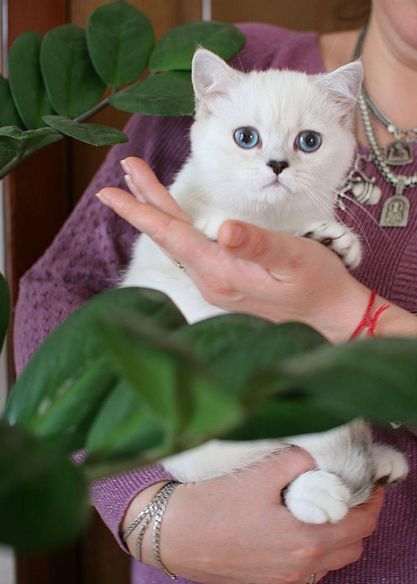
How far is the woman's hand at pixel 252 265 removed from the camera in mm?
685

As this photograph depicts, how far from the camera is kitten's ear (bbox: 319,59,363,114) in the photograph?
0.90 meters

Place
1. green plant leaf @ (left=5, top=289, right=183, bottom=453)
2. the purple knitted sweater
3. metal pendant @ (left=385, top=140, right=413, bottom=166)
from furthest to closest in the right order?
metal pendant @ (left=385, top=140, right=413, bottom=166) → the purple knitted sweater → green plant leaf @ (left=5, top=289, right=183, bottom=453)

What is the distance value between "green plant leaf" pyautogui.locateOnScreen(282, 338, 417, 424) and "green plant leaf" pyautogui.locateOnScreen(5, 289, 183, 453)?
0.10 metres

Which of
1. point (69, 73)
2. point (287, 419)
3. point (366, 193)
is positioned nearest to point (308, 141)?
point (366, 193)

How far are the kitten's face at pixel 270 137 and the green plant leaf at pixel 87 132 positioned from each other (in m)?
0.22

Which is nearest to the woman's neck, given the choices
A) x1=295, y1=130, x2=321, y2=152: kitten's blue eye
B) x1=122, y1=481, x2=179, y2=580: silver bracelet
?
x1=295, y1=130, x2=321, y2=152: kitten's blue eye

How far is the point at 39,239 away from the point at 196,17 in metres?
0.51

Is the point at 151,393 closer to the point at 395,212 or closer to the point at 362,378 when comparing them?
the point at 362,378

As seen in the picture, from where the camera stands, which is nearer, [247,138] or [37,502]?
[37,502]

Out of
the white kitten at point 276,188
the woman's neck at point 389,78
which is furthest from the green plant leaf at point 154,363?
the woman's neck at point 389,78

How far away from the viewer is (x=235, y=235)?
24.6 inches

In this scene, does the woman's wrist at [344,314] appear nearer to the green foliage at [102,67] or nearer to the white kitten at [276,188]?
the white kitten at [276,188]

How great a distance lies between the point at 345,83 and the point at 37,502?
83cm

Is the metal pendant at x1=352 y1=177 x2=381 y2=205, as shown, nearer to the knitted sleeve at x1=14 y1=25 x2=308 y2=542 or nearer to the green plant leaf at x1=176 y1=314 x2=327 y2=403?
the knitted sleeve at x1=14 y1=25 x2=308 y2=542
